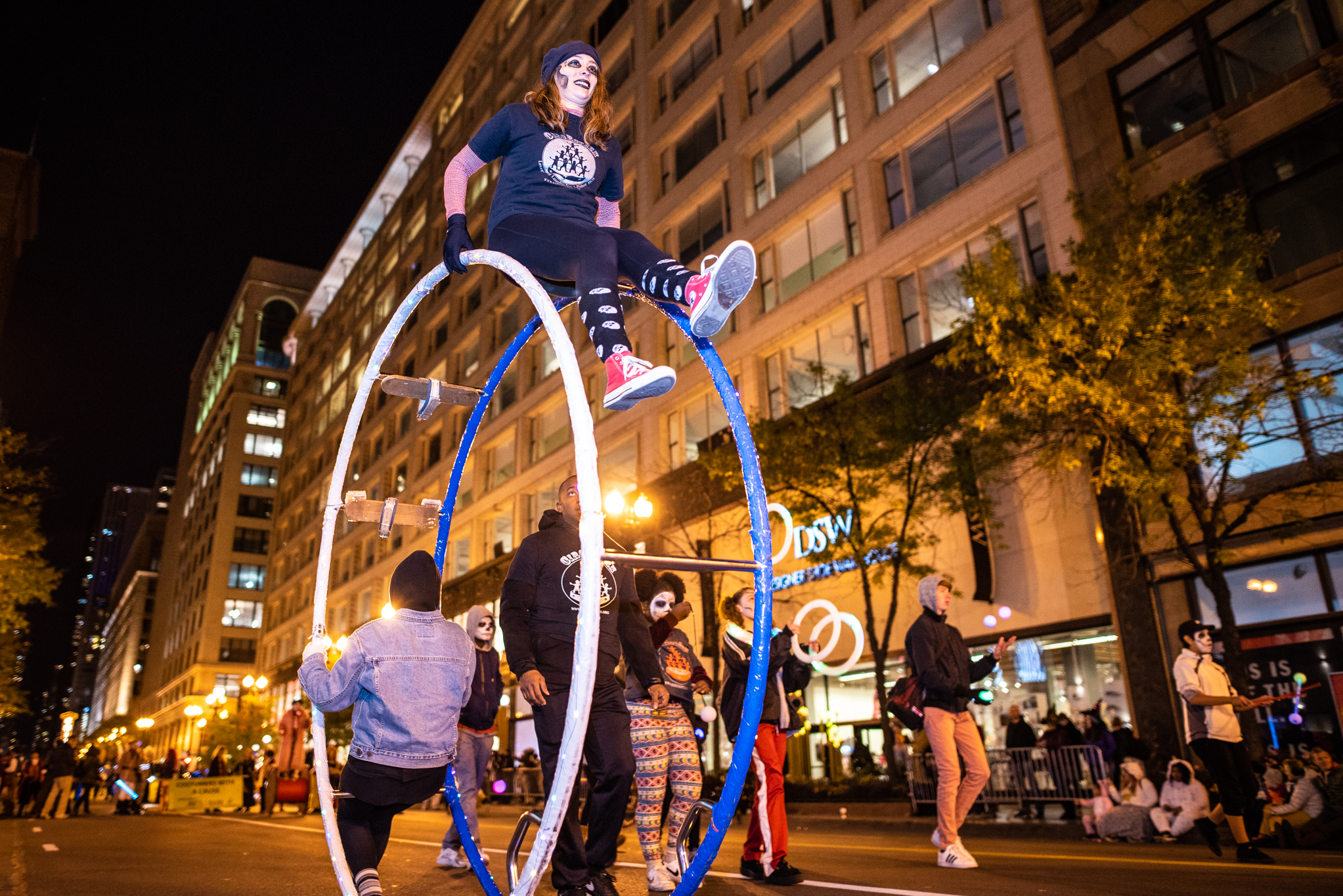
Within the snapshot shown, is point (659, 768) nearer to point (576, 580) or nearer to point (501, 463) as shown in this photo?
point (576, 580)

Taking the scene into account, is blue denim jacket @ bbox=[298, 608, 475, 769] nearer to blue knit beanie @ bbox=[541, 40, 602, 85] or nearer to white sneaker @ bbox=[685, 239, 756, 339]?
white sneaker @ bbox=[685, 239, 756, 339]

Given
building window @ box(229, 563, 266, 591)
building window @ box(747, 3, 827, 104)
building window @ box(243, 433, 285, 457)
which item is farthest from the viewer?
building window @ box(243, 433, 285, 457)

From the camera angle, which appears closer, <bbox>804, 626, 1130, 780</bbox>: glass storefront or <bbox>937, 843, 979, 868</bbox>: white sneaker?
<bbox>937, 843, 979, 868</bbox>: white sneaker

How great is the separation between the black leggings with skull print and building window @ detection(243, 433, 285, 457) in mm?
82824

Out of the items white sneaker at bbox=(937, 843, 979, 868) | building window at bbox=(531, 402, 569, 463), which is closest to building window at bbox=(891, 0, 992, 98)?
building window at bbox=(531, 402, 569, 463)

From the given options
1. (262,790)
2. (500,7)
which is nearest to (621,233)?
(262,790)

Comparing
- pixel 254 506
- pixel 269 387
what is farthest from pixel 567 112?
pixel 269 387

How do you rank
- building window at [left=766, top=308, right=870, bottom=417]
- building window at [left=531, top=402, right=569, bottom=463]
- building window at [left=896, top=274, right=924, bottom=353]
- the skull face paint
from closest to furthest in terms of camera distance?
the skull face paint
building window at [left=896, top=274, right=924, bottom=353]
building window at [left=766, top=308, right=870, bottom=417]
building window at [left=531, top=402, right=569, bottom=463]

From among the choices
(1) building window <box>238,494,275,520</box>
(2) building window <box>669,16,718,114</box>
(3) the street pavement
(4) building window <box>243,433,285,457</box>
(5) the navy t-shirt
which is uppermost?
(4) building window <box>243,433,285,457</box>

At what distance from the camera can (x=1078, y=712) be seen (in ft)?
53.0

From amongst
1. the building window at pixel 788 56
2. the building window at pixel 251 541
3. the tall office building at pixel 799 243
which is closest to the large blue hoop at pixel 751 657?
the tall office building at pixel 799 243

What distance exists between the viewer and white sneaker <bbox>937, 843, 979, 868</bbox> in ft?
20.6

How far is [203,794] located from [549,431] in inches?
658

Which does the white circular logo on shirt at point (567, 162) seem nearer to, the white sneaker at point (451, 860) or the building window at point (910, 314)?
the white sneaker at point (451, 860)
